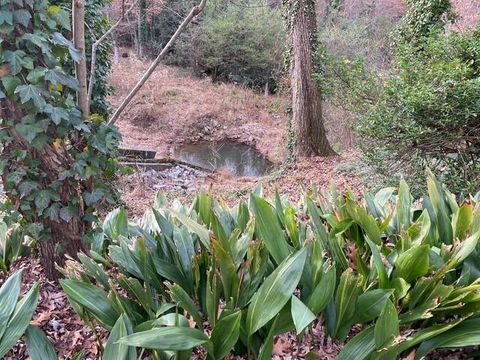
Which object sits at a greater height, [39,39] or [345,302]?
[39,39]

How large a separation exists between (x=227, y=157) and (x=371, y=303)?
37.9 feet

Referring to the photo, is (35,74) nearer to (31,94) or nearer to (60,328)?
(31,94)

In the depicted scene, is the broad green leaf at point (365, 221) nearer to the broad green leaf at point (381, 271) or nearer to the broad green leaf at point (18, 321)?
the broad green leaf at point (381, 271)

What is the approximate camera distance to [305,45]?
26.0 feet

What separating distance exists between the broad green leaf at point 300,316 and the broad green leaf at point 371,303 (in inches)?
12.3

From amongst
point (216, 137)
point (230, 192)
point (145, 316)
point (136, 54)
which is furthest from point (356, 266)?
point (136, 54)

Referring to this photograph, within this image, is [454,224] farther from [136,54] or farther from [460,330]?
[136,54]

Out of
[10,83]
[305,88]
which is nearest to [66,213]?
[10,83]

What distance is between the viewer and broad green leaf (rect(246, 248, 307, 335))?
137cm

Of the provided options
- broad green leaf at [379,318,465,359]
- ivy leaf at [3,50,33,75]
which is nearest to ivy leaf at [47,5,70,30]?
ivy leaf at [3,50,33,75]

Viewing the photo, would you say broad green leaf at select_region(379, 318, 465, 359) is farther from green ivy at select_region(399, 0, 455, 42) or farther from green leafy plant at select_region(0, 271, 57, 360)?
green ivy at select_region(399, 0, 455, 42)

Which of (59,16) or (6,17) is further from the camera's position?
(59,16)

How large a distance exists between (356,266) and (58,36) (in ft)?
5.65

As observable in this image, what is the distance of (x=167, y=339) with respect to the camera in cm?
125
